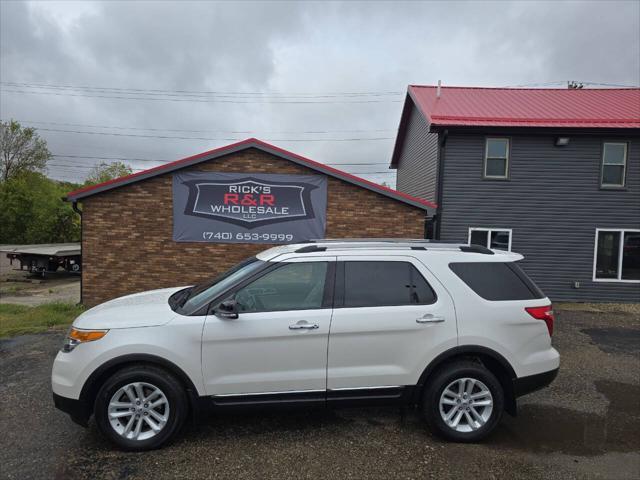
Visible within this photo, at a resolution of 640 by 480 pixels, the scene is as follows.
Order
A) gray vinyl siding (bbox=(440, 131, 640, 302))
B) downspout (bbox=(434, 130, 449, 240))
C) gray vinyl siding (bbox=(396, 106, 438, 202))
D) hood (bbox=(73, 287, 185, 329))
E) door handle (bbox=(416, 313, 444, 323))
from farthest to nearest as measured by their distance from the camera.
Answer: gray vinyl siding (bbox=(396, 106, 438, 202)) < downspout (bbox=(434, 130, 449, 240)) < gray vinyl siding (bbox=(440, 131, 640, 302)) < door handle (bbox=(416, 313, 444, 323)) < hood (bbox=(73, 287, 185, 329))

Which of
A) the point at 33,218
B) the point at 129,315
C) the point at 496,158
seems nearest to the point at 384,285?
the point at 129,315

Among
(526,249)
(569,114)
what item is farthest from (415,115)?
(526,249)

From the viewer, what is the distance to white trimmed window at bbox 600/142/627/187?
476 inches

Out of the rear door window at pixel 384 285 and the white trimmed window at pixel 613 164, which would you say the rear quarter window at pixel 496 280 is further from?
the white trimmed window at pixel 613 164

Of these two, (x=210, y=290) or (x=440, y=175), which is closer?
(x=210, y=290)

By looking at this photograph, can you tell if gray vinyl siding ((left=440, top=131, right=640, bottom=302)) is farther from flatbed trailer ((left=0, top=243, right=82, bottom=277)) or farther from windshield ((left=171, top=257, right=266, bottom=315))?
flatbed trailer ((left=0, top=243, right=82, bottom=277))

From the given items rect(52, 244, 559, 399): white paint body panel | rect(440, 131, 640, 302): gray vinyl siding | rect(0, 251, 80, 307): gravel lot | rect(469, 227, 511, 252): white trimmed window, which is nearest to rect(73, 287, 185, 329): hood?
rect(52, 244, 559, 399): white paint body panel

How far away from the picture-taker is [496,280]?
383cm

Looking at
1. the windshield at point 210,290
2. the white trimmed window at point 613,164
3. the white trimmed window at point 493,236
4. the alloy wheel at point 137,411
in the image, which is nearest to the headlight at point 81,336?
the alloy wheel at point 137,411

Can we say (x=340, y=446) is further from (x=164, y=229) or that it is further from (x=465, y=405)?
(x=164, y=229)

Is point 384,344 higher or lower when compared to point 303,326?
lower

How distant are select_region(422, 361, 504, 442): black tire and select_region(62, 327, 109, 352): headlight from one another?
9.00ft

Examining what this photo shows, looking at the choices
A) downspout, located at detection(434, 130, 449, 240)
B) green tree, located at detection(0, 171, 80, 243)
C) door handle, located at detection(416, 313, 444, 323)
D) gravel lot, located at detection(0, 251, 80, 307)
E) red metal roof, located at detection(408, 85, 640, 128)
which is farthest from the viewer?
green tree, located at detection(0, 171, 80, 243)

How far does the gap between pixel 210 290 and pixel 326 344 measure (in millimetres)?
1186
